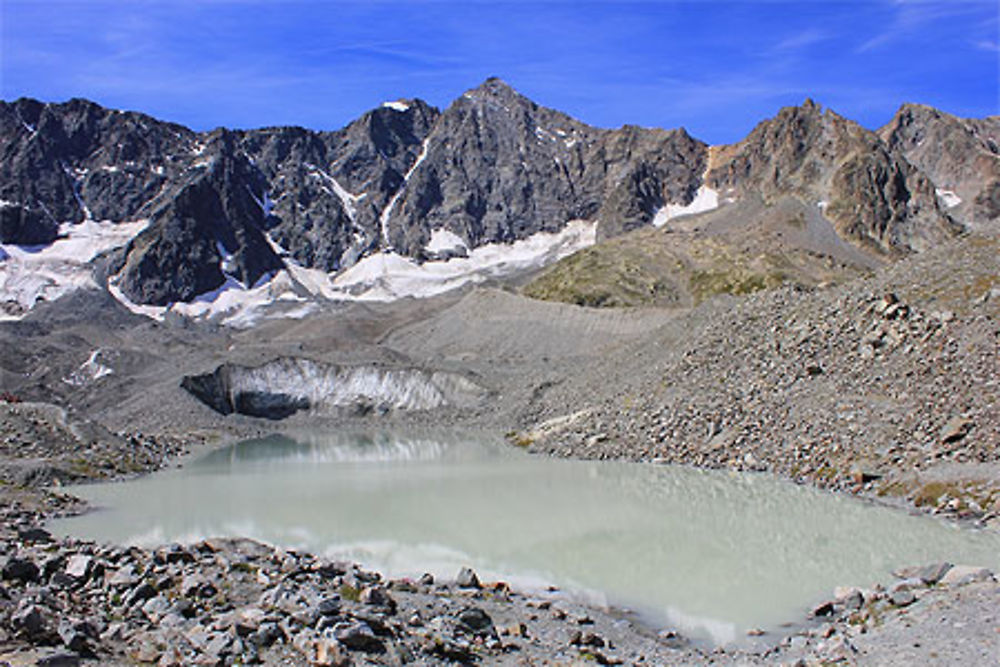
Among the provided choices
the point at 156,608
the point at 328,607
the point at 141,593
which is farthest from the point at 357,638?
the point at 141,593

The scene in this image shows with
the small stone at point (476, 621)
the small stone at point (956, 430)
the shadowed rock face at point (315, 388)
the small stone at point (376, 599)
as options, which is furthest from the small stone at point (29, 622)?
the shadowed rock face at point (315, 388)

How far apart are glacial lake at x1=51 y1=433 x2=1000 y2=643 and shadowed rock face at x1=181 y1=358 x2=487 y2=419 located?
3832 cm

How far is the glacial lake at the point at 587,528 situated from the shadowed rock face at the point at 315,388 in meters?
38.3

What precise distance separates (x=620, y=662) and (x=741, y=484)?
23.6 meters

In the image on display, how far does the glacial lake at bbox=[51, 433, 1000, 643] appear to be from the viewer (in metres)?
22.5

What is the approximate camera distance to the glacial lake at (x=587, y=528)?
22.5 meters

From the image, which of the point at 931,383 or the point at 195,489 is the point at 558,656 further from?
the point at 195,489

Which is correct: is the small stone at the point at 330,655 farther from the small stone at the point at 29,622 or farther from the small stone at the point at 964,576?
the small stone at the point at 964,576

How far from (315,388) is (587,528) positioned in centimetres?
6568

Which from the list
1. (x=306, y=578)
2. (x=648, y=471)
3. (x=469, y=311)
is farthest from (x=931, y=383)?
(x=469, y=311)

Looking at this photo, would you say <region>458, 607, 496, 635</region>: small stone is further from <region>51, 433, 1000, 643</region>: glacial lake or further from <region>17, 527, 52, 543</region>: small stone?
<region>17, 527, 52, 543</region>: small stone

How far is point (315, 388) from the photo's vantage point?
92.9 metres

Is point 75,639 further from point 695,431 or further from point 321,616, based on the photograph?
point 695,431

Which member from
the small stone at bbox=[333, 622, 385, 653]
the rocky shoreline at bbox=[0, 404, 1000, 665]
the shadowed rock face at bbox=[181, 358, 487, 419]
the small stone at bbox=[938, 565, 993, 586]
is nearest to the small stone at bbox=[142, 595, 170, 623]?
the rocky shoreline at bbox=[0, 404, 1000, 665]
